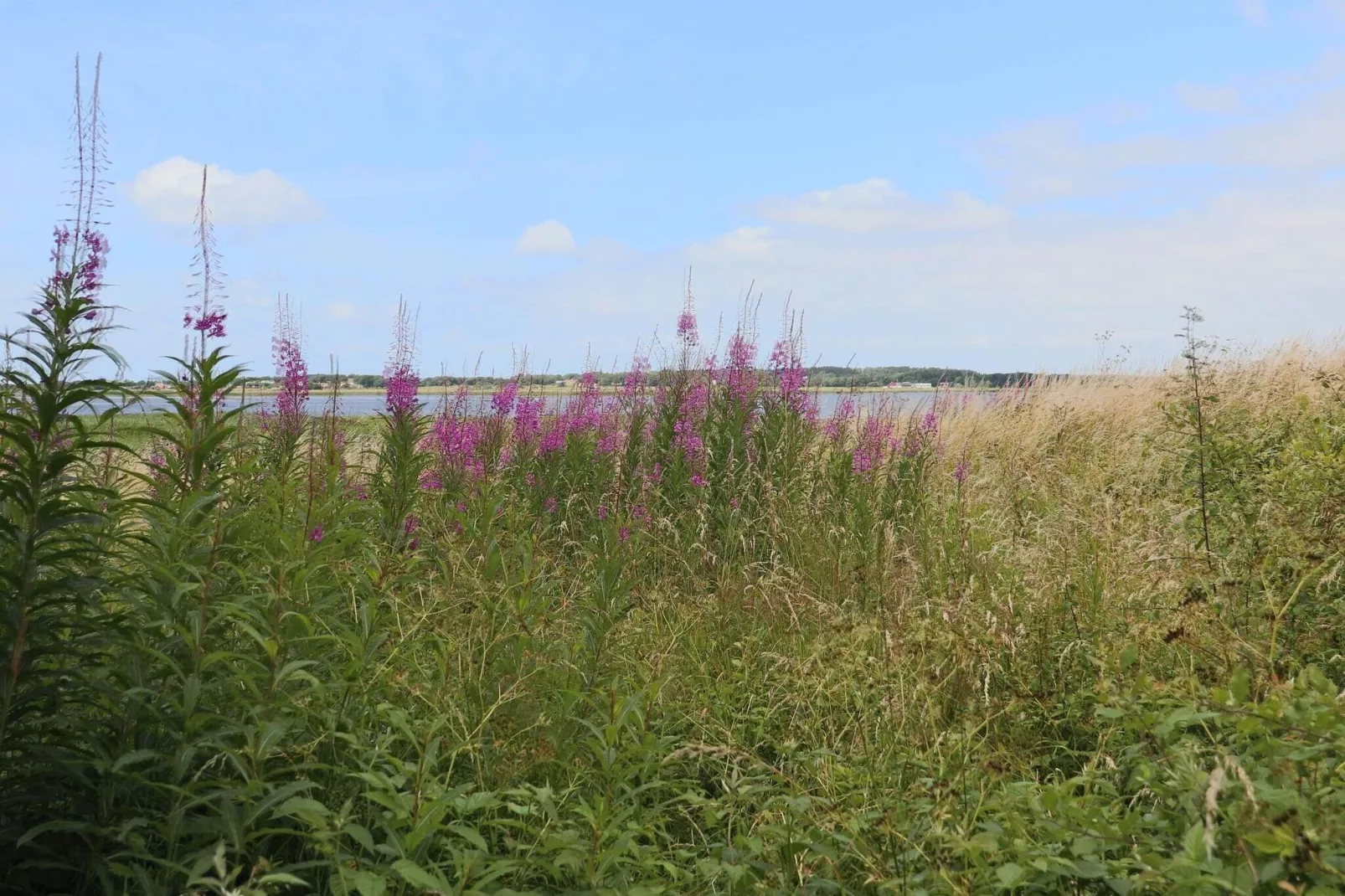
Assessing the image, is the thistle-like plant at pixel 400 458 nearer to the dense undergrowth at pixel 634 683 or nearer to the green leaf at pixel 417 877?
the dense undergrowth at pixel 634 683

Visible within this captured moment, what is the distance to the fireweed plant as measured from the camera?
237 centimetres

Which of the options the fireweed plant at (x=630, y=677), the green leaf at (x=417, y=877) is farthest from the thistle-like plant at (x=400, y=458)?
the green leaf at (x=417, y=877)

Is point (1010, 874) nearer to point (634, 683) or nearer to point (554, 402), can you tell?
point (634, 683)

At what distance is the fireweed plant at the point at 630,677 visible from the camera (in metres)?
2.37

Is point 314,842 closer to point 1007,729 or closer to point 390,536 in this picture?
point 390,536

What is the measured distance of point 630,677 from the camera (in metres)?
4.11

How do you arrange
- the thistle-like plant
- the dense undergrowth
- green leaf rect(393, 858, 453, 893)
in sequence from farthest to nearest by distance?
A: 1. the thistle-like plant
2. the dense undergrowth
3. green leaf rect(393, 858, 453, 893)

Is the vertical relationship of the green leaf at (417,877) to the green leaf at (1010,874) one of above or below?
above

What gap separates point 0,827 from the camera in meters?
2.52

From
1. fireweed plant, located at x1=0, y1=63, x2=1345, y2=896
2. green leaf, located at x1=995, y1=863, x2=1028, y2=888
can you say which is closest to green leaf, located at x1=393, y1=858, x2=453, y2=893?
fireweed plant, located at x1=0, y1=63, x2=1345, y2=896

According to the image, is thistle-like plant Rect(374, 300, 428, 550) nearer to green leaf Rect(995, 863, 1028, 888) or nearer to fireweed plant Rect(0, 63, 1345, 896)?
fireweed plant Rect(0, 63, 1345, 896)

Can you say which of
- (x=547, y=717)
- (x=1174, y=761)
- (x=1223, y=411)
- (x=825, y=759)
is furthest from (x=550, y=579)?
(x=1223, y=411)

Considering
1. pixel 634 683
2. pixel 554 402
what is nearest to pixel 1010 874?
pixel 634 683

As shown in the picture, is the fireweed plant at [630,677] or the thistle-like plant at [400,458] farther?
the thistle-like plant at [400,458]
